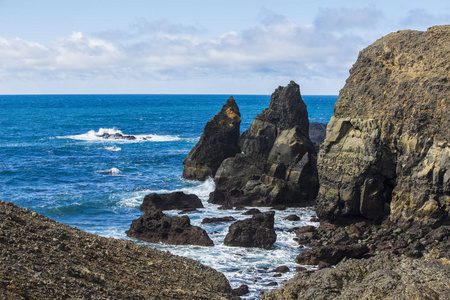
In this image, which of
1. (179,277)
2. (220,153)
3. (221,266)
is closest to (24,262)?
(179,277)

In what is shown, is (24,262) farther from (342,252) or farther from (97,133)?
(97,133)

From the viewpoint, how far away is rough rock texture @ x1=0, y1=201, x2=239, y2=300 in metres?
14.3

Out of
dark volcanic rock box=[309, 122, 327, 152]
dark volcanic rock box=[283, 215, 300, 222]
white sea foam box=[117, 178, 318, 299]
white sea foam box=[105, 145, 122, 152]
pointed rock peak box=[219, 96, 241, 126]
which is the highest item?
pointed rock peak box=[219, 96, 241, 126]

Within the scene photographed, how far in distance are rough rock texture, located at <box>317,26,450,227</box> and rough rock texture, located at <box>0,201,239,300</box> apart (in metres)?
14.3

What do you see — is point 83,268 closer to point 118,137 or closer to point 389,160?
point 389,160

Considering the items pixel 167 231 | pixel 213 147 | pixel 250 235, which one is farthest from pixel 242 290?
pixel 213 147

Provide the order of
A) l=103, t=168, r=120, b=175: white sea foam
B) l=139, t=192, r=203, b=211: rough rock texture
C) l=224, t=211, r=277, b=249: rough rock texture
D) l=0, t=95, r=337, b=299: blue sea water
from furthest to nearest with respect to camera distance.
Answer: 1. l=103, t=168, r=120, b=175: white sea foam
2. l=139, t=192, r=203, b=211: rough rock texture
3. l=224, t=211, r=277, b=249: rough rock texture
4. l=0, t=95, r=337, b=299: blue sea water

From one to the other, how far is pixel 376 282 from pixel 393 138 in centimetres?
1852

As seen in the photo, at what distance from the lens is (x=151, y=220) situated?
102ft

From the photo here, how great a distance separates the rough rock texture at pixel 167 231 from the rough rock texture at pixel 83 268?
25.6 feet

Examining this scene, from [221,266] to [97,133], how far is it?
7633 cm

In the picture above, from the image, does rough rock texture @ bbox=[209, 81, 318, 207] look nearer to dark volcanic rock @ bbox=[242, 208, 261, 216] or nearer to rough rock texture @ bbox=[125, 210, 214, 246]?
dark volcanic rock @ bbox=[242, 208, 261, 216]

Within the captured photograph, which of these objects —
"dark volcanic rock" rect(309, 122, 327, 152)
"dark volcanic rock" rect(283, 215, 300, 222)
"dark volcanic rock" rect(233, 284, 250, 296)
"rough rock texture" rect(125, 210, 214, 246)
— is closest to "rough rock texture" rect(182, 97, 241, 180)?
"dark volcanic rock" rect(283, 215, 300, 222)

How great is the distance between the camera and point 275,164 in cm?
4094
